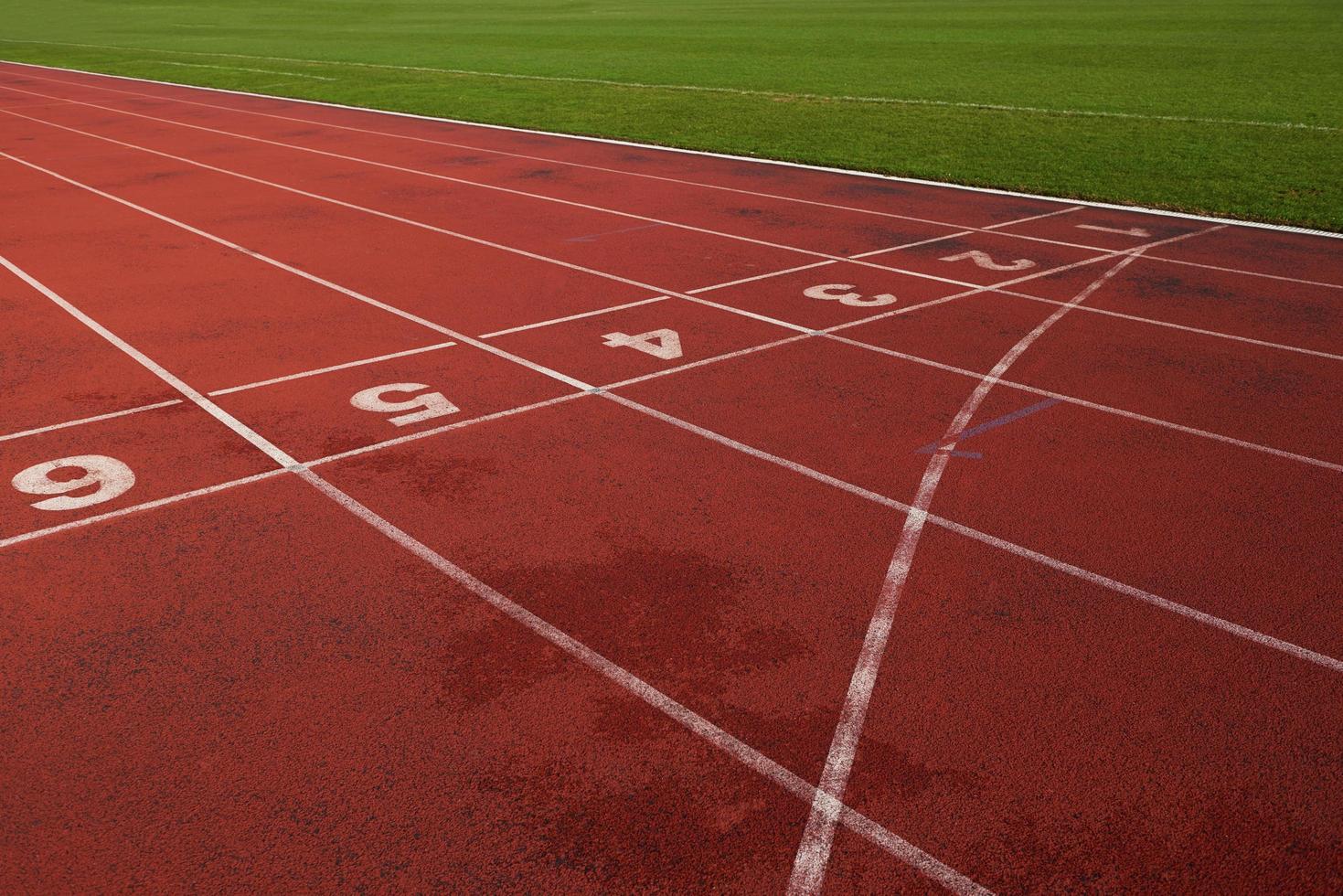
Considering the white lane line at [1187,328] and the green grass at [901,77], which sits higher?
the green grass at [901,77]

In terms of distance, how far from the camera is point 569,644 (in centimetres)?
517

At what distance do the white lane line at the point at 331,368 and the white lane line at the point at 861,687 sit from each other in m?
4.33

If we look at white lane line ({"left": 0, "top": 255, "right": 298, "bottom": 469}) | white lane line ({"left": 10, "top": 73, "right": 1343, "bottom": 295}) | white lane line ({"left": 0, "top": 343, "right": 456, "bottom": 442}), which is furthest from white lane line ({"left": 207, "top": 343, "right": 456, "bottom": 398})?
white lane line ({"left": 10, "top": 73, "right": 1343, "bottom": 295})

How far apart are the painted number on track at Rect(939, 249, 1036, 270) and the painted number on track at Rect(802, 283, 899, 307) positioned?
1574mm

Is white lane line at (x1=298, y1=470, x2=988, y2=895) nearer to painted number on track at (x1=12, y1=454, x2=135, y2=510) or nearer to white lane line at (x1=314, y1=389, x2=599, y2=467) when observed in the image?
white lane line at (x1=314, y1=389, x2=599, y2=467)

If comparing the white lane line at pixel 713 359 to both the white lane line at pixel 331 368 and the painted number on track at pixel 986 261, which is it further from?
the painted number on track at pixel 986 261

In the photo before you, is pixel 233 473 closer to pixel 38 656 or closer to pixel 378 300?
pixel 38 656

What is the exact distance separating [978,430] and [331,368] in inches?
198

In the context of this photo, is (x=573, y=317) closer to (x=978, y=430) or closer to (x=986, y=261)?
(x=978, y=430)

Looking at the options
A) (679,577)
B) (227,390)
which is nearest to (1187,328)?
(679,577)

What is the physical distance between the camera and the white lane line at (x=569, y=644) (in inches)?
157

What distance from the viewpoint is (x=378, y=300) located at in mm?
10422

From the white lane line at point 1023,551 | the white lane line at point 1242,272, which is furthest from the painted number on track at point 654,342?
the white lane line at point 1242,272

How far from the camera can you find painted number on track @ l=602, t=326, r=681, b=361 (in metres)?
8.97
